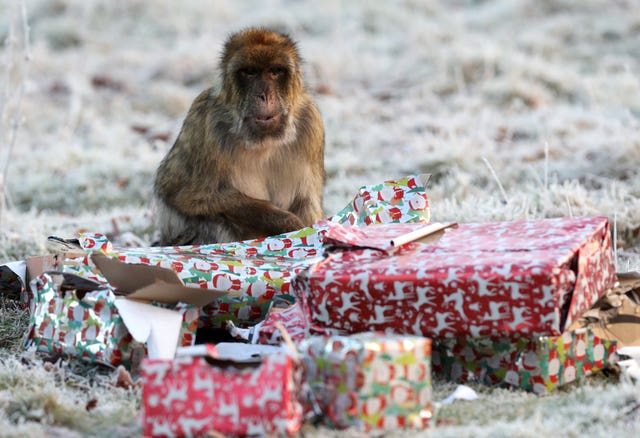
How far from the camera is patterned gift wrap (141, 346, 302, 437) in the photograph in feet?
8.21

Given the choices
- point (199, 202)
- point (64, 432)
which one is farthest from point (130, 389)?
point (199, 202)

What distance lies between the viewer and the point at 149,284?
3.30m

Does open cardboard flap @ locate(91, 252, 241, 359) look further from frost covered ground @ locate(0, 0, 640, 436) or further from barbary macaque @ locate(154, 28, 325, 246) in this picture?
barbary macaque @ locate(154, 28, 325, 246)

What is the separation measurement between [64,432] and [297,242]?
153cm

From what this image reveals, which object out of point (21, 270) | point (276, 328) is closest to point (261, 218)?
point (21, 270)

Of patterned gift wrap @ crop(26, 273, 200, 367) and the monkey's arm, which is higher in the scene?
the monkey's arm

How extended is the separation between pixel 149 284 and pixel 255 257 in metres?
0.72

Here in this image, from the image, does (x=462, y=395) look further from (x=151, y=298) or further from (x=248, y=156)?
(x=248, y=156)

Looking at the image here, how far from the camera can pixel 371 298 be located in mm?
2990

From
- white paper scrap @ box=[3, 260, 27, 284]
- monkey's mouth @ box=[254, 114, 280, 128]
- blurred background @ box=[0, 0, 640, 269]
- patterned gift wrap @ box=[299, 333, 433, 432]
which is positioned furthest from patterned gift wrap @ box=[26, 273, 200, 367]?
blurred background @ box=[0, 0, 640, 269]

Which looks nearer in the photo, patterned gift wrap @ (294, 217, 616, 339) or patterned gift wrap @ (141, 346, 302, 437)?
patterned gift wrap @ (141, 346, 302, 437)

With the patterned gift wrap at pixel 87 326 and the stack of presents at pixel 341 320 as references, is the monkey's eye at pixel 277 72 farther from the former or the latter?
the patterned gift wrap at pixel 87 326

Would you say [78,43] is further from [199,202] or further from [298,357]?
[298,357]

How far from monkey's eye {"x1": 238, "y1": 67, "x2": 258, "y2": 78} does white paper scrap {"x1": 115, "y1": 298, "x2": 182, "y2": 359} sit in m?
1.62
